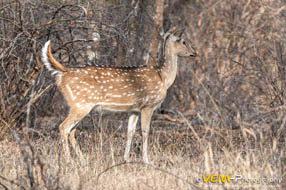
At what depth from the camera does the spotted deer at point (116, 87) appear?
6844 millimetres

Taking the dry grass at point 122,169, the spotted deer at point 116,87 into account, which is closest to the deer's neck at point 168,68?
the spotted deer at point 116,87

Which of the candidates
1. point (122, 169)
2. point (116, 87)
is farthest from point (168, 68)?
point (122, 169)

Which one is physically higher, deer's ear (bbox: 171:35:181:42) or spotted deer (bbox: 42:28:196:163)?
deer's ear (bbox: 171:35:181:42)

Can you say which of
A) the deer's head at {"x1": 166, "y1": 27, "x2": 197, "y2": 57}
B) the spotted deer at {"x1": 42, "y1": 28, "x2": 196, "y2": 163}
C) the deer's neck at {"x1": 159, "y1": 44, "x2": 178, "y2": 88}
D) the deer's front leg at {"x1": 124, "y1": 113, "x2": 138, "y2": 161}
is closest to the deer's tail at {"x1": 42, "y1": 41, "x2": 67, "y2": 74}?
the spotted deer at {"x1": 42, "y1": 28, "x2": 196, "y2": 163}

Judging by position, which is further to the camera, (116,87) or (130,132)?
(130,132)

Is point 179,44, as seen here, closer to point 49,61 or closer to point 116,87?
point 116,87

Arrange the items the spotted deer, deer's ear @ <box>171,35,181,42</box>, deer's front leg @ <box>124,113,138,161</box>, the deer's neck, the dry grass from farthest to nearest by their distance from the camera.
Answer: deer's ear @ <box>171,35,181,42</box>, the deer's neck, deer's front leg @ <box>124,113,138,161</box>, the spotted deer, the dry grass

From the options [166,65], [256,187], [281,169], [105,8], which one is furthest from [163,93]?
[256,187]

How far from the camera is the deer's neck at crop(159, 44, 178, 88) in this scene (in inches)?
311

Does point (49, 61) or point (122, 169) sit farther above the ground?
point (49, 61)

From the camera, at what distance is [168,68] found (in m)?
7.96

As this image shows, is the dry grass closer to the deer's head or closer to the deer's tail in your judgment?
the deer's tail

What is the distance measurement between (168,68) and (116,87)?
43.8 inches

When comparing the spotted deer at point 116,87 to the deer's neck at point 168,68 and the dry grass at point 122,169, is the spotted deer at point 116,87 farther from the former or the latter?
the dry grass at point 122,169
